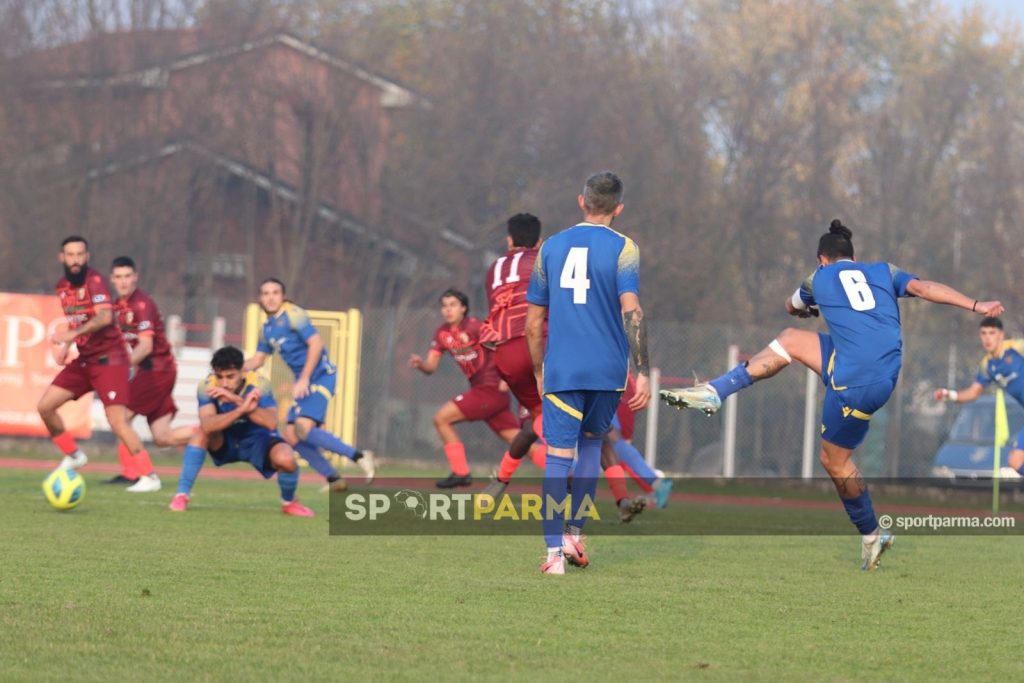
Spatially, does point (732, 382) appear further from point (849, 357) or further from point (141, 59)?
point (141, 59)

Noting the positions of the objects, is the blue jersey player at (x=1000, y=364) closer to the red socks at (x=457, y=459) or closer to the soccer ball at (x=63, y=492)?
the red socks at (x=457, y=459)

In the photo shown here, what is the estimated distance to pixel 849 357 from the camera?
30.8ft

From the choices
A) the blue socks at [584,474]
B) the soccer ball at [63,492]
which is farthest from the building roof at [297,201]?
the blue socks at [584,474]

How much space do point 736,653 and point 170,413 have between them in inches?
406

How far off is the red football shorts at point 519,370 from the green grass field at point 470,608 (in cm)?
110

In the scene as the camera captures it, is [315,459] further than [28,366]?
No

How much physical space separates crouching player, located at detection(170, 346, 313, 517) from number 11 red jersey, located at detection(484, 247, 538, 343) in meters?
1.96

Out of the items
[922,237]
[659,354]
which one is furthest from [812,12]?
[659,354]

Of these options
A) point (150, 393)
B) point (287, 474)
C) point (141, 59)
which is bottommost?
point (287, 474)

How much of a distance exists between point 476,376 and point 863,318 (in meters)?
6.08

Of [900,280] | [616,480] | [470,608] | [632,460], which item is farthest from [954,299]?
[632,460]

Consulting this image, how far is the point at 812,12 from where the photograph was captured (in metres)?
39.0

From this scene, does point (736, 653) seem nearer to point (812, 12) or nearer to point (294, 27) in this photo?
point (294, 27)

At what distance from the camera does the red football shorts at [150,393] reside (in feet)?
49.9
